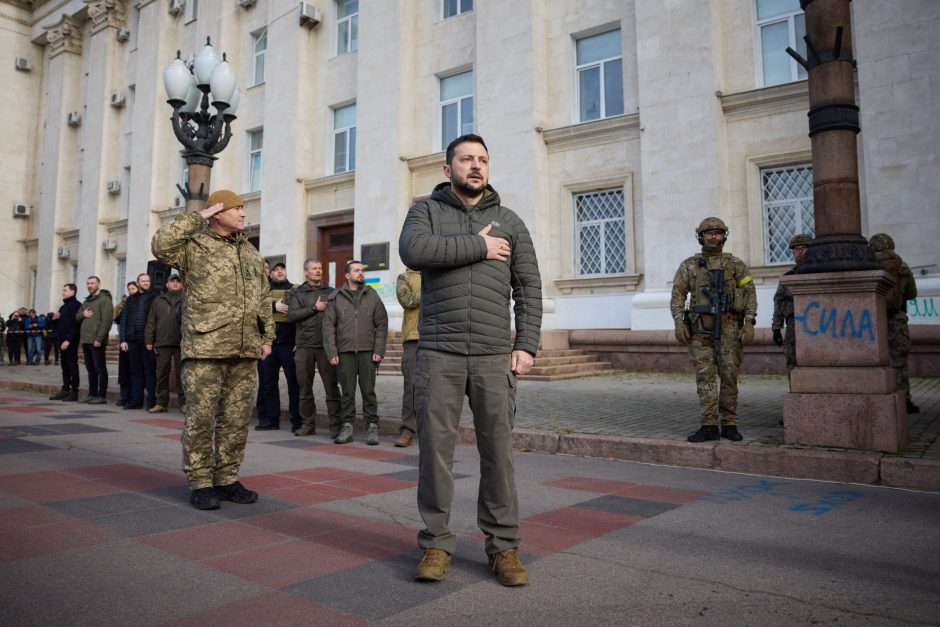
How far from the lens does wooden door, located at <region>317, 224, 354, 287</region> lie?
66.6 ft

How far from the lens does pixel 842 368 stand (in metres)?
5.71

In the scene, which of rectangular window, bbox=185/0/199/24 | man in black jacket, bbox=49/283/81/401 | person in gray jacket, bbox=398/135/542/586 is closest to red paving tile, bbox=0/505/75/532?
person in gray jacket, bbox=398/135/542/586

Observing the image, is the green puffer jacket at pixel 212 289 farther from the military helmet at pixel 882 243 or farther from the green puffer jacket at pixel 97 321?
the green puffer jacket at pixel 97 321

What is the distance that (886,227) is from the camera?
1199 centimetres

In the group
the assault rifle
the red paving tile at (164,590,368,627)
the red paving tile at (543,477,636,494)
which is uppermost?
the assault rifle

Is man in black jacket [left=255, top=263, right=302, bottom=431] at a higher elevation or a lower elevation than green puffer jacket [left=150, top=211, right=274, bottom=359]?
lower

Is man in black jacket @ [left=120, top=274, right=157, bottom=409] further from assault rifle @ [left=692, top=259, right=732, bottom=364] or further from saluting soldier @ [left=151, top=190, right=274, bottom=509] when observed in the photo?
assault rifle @ [left=692, top=259, right=732, bottom=364]

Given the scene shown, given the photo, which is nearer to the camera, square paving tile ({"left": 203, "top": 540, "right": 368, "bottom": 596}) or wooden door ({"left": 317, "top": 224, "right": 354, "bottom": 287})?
square paving tile ({"left": 203, "top": 540, "right": 368, "bottom": 596})

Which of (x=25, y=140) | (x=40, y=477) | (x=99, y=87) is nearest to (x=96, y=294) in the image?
(x=40, y=477)

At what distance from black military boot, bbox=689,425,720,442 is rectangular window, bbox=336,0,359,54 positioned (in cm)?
1806

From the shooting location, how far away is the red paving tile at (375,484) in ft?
16.4

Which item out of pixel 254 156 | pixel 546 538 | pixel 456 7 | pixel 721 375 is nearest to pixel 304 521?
pixel 546 538

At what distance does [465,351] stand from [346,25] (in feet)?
67.3

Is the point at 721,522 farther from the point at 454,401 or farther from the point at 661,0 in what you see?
the point at 661,0
